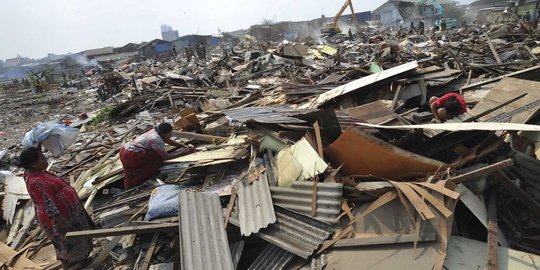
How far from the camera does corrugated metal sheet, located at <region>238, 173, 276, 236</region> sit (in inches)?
108

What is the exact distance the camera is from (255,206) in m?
2.94

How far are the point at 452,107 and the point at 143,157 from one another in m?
3.87

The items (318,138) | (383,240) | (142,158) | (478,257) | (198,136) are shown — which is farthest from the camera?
(198,136)

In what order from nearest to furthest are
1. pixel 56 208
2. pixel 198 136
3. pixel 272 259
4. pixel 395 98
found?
pixel 272 259 → pixel 56 208 → pixel 395 98 → pixel 198 136

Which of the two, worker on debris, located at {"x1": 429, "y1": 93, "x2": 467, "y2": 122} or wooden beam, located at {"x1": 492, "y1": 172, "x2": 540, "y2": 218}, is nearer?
wooden beam, located at {"x1": 492, "y1": 172, "x2": 540, "y2": 218}

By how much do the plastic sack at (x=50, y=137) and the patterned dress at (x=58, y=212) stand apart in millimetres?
1152

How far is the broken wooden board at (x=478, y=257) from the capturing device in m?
2.20

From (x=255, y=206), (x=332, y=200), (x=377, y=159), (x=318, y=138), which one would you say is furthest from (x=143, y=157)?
(x=377, y=159)

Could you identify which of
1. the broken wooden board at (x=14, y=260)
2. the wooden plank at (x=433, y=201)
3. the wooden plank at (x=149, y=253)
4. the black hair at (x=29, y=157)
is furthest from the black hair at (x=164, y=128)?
the wooden plank at (x=433, y=201)

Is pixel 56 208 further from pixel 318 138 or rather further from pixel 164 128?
pixel 318 138

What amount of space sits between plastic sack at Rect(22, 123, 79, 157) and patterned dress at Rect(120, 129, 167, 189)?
112 cm

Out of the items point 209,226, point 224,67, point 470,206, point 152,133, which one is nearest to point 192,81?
point 224,67

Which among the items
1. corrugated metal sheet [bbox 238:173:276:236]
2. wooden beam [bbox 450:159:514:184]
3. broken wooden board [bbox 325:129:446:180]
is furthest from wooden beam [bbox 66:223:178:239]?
wooden beam [bbox 450:159:514:184]

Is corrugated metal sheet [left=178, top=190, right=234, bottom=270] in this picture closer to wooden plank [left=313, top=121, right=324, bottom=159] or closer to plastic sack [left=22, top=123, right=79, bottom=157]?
wooden plank [left=313, top=121, right=324, bottom=159]
